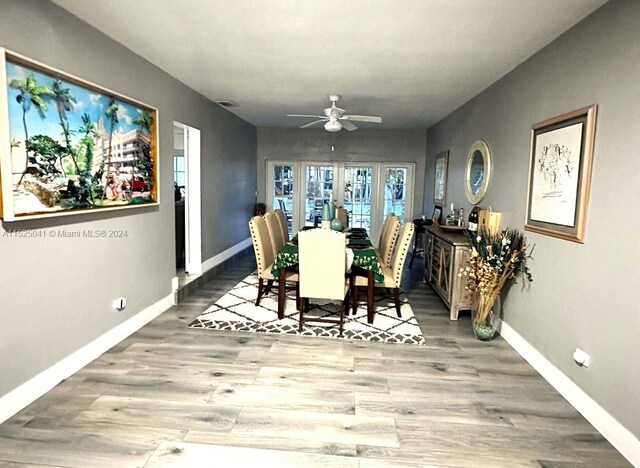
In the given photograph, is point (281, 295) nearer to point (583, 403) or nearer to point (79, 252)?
point (79, 252)

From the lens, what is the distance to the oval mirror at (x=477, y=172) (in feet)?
13.7

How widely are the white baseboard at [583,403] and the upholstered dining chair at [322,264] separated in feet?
5.11

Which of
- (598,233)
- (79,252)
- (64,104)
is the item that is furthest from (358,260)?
(64,104)

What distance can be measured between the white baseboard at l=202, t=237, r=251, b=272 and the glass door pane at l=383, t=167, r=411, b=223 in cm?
301

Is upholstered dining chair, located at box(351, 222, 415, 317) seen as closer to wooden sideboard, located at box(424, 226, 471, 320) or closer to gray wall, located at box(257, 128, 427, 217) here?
wooden sideboard, located at box(424, 226, 471, 320)

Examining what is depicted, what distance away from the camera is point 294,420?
2232 mm

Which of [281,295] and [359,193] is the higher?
[359,193]

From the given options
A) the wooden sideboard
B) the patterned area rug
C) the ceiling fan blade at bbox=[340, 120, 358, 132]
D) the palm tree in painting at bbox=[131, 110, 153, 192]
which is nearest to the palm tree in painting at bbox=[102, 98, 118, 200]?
the palm tree in painting at bbox=[131, 110, 153, 192]

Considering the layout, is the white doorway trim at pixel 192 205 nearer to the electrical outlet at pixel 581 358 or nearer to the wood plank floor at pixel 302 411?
the wood plank floor at pixel 302 411

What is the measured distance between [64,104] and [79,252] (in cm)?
103

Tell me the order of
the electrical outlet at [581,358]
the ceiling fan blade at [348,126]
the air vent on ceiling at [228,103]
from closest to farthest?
1. the electrical outlet at [581,358]
2. the ceiling fan blade at [348,126]
3. the air vent on ceiling at [228,103]

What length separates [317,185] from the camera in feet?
26.0

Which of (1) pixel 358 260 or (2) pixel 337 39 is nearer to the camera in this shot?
(2) pixel 337 39

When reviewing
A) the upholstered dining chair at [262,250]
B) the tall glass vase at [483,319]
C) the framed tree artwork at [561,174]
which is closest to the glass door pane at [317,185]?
the upholstered dining chair at [262,250]
